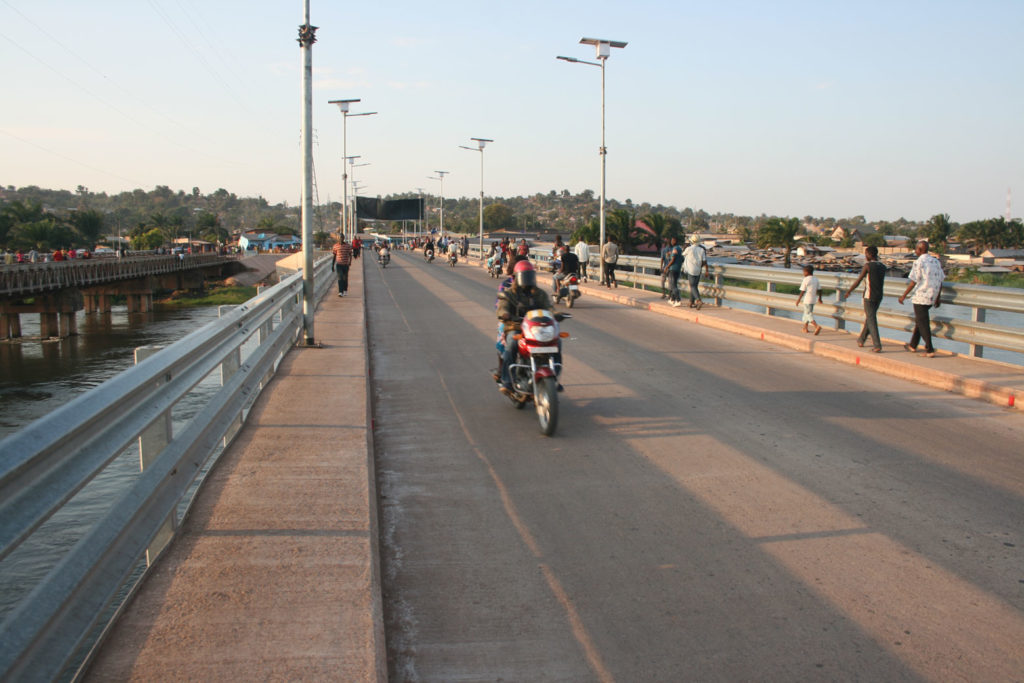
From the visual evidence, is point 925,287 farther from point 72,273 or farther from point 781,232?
point 781,232

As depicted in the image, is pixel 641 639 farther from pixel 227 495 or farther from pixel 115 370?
pixel 115 370

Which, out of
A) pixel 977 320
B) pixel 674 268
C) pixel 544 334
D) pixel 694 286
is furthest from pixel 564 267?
pixel 544 334

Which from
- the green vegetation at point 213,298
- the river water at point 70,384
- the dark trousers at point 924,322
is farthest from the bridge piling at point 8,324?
the dark trousers at point 924,322

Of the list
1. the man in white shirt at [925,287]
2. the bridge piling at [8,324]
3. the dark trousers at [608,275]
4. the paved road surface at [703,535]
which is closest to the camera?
the paved road surface at [703,535]

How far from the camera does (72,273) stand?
1935 inches

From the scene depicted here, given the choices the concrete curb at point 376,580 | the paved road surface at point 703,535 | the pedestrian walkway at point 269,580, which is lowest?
the paved road surface at point 703,535

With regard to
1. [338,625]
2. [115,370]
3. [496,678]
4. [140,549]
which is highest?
[140,549]

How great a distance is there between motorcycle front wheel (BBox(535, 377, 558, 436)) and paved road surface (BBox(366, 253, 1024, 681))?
0.50 feet

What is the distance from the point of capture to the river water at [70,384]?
7344mm

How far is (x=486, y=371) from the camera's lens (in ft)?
37.7

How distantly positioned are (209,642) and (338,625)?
513 millimetres

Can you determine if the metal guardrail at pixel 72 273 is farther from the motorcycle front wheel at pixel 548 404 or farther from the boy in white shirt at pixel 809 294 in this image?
the motorcycle front wheel at pixel 548 404

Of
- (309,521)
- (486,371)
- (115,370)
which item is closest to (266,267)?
(115,370)

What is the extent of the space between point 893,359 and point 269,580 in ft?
32.2
